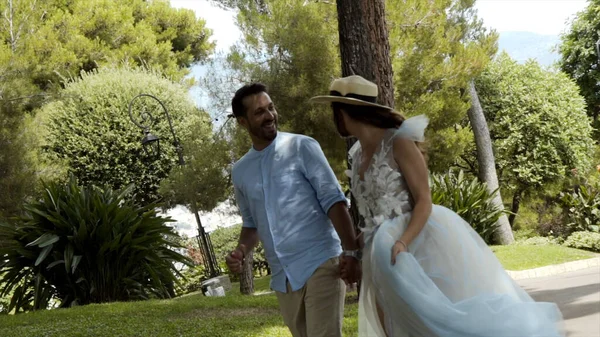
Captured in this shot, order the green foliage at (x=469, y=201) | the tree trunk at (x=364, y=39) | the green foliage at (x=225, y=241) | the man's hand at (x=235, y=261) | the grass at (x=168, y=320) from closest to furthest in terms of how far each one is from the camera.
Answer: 1. the man's hand at (x=235, y=261)
2. the grass at (x=168, y=320)
3. the tree trunk at (x=364, y=39)
4. the green foliage at (x=469, y=201)
5. the green foliage at (x=225, y=241)

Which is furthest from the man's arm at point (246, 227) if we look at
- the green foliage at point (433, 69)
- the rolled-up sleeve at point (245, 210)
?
the green foliage at point (433, 69)

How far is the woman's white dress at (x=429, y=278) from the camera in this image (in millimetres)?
3477

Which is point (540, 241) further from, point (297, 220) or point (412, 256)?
point (412, 256)

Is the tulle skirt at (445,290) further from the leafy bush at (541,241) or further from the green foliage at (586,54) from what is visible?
the green foliage at (586,54)

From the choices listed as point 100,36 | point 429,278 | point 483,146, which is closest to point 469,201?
point 483,146

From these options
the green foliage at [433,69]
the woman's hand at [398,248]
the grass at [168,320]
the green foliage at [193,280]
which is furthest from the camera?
the green foliage at [193,280]

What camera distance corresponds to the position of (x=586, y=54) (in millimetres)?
32656

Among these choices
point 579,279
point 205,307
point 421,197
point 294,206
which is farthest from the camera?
point 579,279

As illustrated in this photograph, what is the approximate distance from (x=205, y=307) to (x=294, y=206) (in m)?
7.28

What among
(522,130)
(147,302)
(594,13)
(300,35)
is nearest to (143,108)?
(300,35)

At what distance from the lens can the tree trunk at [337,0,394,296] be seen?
29.2ft

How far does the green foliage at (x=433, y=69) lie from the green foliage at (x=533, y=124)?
7.73ft

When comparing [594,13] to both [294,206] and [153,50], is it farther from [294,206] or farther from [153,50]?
[294,206]

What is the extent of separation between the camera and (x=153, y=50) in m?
36.1
